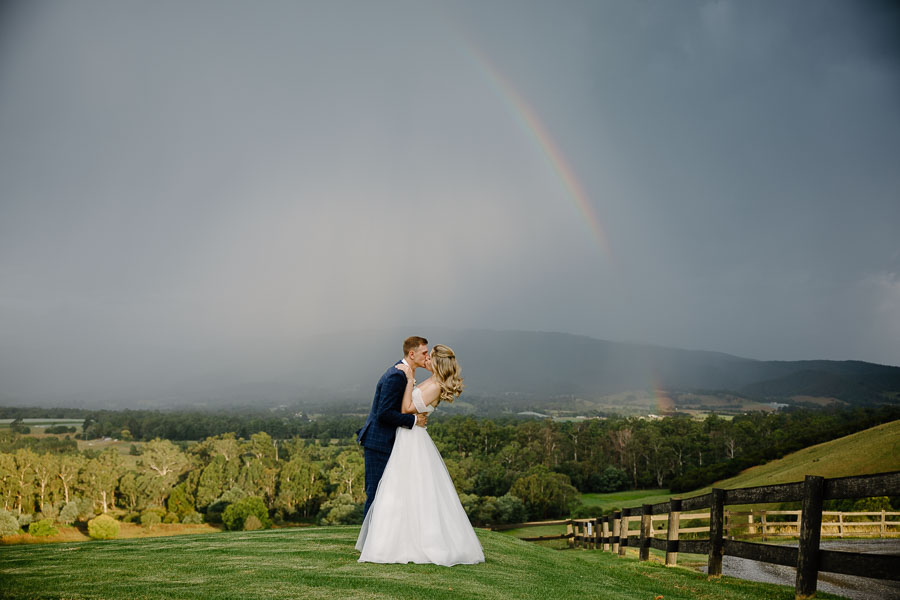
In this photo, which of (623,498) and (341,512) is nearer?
(341,512)

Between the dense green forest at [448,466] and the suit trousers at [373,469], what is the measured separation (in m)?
67.4

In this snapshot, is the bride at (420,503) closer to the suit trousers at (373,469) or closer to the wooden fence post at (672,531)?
the suit trousers at (373,469)

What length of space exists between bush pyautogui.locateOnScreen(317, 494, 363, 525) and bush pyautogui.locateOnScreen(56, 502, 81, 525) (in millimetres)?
32540

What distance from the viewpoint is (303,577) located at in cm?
699

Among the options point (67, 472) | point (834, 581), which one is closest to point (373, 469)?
point (834, 581)

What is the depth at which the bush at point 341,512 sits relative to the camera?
72.3 meters

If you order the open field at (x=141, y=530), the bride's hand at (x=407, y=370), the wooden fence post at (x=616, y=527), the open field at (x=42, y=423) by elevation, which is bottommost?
the open field at (x=141, y=530)

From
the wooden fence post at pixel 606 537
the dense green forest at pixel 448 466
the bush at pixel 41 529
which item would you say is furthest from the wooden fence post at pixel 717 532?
the bush at pixel 41 529

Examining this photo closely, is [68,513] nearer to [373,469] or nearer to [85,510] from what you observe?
[85,510]

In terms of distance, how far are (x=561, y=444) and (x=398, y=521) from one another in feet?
372

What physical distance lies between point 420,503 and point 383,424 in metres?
1.33

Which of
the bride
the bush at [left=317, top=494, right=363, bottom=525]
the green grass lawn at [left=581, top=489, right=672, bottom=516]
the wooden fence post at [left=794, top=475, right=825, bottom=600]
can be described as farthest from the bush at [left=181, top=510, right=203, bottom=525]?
the wooden fence post at [left=794, top=475, right=825, bottom=600]

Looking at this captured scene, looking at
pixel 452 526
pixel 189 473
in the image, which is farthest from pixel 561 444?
pixel 452 526

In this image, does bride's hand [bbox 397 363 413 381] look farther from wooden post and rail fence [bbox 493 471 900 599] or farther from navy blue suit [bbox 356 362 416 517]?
wooden post and rail fence [bbox 493 471 900 599]
